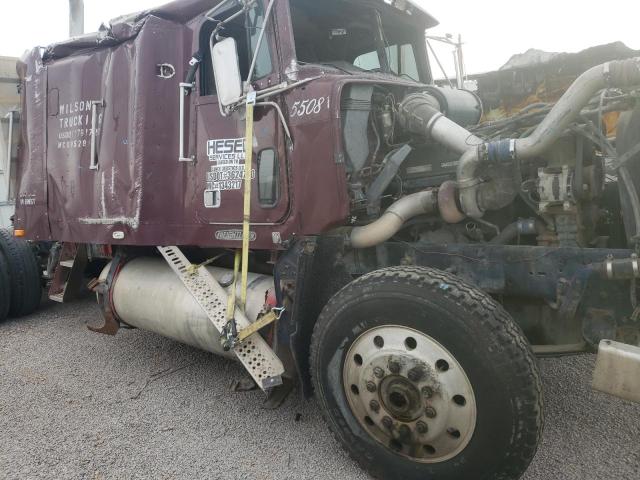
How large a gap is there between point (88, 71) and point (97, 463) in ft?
10.3

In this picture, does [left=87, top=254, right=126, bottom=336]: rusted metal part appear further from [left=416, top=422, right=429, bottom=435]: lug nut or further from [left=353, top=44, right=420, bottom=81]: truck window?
[left=416, top=422, right=429, bottom=435]: lug nut

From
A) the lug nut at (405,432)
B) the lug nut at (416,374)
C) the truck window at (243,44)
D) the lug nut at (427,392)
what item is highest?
the truck window at (243,44)

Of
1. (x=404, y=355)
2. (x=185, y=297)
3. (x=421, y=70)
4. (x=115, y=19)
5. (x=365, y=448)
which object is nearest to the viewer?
(x=404, y=355)

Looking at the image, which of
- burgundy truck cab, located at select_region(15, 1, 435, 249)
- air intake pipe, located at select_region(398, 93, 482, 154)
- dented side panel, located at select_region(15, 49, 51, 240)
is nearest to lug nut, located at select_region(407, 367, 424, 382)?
burgundy truck cab, located at select_region(15, 1, 435, 249)

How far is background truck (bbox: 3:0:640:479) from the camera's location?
2285 millimetres

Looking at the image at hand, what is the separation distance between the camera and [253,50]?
11.0ft

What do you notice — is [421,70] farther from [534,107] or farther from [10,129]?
[10,129]

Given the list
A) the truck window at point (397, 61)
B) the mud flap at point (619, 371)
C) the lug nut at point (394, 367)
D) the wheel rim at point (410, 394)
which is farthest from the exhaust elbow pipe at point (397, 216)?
the truck window at point (397, 61)

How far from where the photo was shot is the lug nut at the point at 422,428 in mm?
2373

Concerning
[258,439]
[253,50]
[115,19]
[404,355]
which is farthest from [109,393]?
[115,19]

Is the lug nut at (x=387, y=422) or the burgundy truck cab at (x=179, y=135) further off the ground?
the burgundy truck cab at (x=179, y=135)

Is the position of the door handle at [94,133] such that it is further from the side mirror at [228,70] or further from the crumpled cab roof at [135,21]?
the side mirror at [228,70]

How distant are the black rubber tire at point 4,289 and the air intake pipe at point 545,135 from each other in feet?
17.0

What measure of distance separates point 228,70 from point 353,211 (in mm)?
1262
